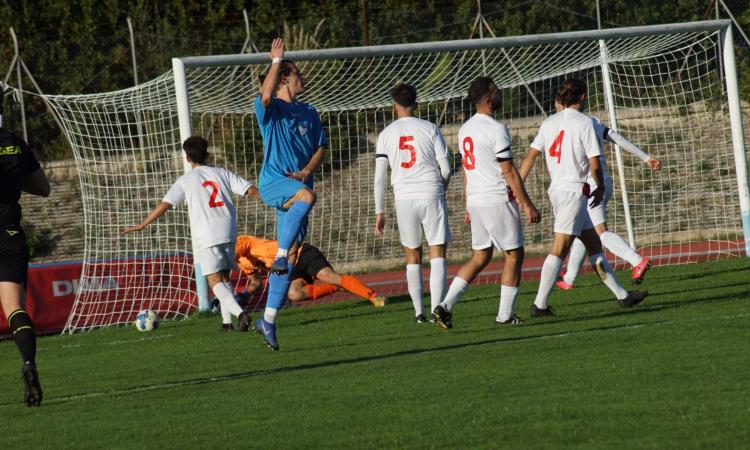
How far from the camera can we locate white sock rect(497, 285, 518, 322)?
34.9ft

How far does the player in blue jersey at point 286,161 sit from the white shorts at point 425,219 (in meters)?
1.96

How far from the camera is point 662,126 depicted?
68.3ft

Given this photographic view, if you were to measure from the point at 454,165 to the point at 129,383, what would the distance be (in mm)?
14305

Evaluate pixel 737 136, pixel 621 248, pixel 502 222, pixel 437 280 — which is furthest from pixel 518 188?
pixel 737 136

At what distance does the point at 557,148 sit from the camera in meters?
11.2

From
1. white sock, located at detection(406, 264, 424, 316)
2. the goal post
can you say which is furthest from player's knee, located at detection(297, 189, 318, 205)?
the goal post

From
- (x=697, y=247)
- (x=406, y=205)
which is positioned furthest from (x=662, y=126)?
(x=406, y=205)

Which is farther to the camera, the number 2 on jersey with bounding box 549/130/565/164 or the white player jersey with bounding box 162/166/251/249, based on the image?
the white player jersey with bounding box 162/166/251/249

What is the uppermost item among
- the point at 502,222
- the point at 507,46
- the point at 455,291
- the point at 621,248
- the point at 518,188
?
the point at 507,46

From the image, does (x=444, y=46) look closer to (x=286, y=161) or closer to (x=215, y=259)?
(x=215, y=259)

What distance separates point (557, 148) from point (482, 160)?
3.18 ft

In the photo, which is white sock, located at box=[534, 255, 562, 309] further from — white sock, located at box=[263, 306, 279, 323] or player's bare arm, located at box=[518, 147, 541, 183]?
white sock, located at box=[263, 306, 279, 323]

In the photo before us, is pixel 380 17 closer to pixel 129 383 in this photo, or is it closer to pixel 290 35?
pixel 290 35

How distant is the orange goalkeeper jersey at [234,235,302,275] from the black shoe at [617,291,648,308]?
5.06m
